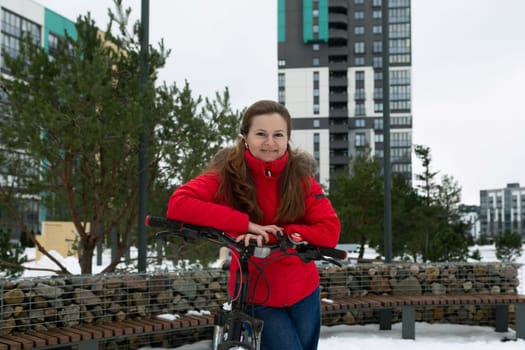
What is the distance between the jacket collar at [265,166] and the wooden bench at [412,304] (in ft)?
16.6

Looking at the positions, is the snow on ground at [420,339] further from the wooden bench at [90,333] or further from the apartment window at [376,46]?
the apartment window at [376,46]

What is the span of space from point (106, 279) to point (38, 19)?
44.2 meters

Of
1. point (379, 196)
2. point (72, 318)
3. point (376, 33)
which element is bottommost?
point (72, 318)

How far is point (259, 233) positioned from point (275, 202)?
276 millimetres

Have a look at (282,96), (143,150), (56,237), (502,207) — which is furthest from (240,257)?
(502,207)

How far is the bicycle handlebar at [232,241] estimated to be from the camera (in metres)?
1.92

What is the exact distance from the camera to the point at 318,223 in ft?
7.16

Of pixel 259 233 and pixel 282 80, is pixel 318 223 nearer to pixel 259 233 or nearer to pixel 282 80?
pixel 259 233

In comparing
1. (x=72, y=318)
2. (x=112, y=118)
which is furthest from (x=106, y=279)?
(x=112, y=118)

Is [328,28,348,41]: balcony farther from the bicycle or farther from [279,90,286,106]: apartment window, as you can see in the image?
the bicycle

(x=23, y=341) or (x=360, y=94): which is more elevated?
(x=360, y=94)

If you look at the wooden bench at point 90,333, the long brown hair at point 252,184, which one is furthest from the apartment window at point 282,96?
the long brown hair at point 252,184

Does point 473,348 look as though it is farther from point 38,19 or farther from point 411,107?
point 411,107

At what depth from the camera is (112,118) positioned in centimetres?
637
